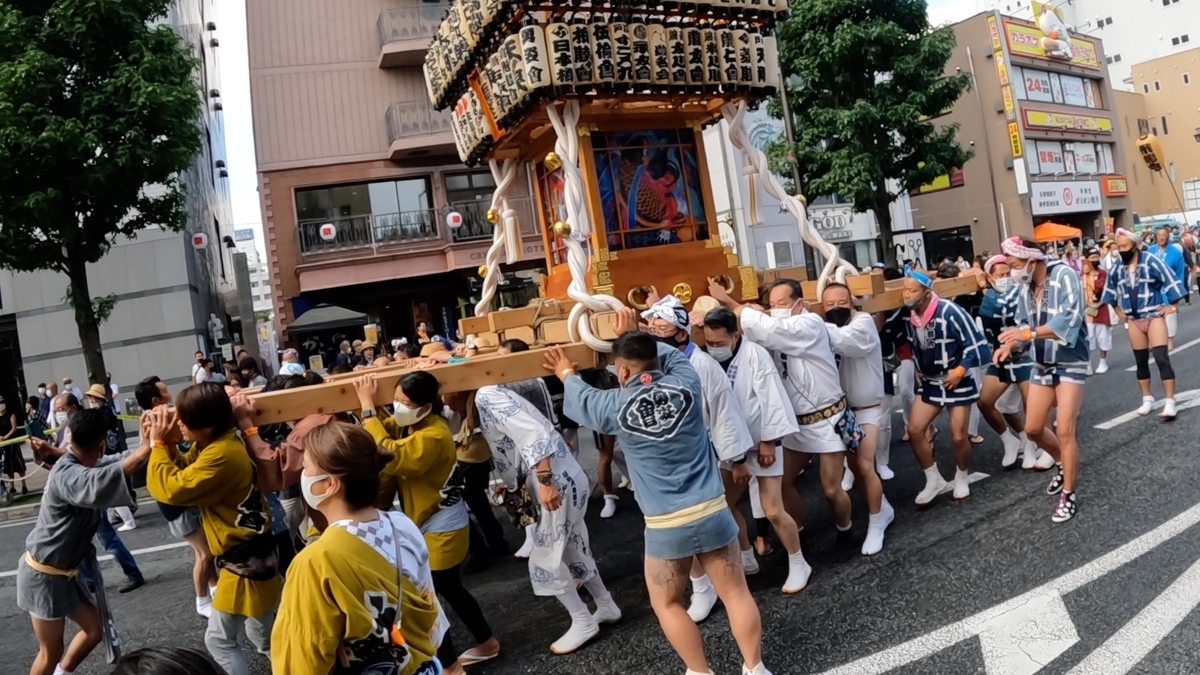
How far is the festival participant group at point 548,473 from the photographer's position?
255 cm

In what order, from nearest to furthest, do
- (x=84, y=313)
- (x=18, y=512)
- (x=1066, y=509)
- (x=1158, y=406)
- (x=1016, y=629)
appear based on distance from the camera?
(x=1016, y=629), (x=1066, y=509), (x=1158, y=406), (x=18, y=512), (x=84, y=313)

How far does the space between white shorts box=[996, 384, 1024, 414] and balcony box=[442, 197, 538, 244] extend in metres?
16.5

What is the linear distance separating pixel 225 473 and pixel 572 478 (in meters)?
1.92

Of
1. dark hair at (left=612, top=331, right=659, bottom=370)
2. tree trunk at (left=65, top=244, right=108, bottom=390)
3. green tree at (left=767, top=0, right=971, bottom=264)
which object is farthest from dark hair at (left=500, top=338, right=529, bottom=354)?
green tree at (left=767, top=0, right=971, bottom=264)

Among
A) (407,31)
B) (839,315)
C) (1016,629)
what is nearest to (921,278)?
(839,315)

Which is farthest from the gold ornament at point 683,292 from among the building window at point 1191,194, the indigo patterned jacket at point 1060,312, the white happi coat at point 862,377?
the building window at point 1191,194

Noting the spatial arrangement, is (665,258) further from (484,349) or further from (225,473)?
(225,473)

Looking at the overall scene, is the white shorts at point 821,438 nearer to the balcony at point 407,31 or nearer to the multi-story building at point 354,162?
the multi-story building at point 354,162

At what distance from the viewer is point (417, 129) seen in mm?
22281

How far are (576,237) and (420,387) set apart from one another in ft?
4.76

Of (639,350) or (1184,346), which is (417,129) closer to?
(1184,346)

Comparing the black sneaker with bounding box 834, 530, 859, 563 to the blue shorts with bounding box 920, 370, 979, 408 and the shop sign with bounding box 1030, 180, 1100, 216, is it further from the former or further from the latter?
the shop sign with bounding box 1030, 180, 1100, 216

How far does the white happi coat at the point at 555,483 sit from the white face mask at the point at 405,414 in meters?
0.60

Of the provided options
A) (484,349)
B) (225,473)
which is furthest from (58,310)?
(225,473)
